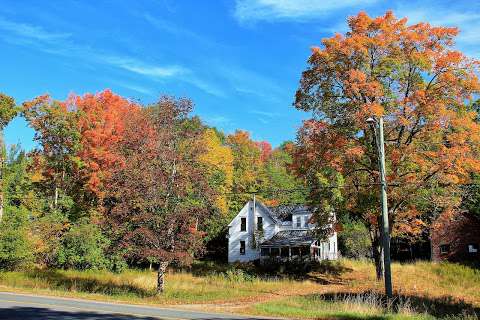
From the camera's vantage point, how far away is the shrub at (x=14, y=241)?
98.0 ft

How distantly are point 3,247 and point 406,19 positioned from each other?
95.3ft

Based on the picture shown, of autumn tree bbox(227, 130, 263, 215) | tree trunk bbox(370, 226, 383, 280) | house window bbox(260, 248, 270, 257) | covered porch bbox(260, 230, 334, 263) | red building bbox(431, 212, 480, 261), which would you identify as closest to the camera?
tree trunk bbox(370, 226, 383, 280)

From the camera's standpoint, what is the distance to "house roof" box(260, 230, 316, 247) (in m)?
48.8

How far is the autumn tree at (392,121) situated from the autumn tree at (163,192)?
854cm

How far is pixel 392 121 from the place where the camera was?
27.3 meters

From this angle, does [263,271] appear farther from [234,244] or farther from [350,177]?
[350,177]

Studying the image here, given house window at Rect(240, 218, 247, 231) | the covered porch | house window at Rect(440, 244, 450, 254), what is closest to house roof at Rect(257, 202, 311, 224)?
the covered porch

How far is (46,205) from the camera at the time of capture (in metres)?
40.0

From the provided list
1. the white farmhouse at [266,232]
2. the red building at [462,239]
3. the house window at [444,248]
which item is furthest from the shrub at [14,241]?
the house window at [444,248]

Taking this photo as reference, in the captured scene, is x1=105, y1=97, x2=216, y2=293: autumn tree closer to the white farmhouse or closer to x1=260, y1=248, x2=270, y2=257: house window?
the white farmhouse

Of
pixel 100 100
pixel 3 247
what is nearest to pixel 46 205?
pixel 3 247

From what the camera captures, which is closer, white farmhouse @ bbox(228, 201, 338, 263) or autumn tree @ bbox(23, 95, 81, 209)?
autumn tree @ bbox(23, 95, 81, 209)

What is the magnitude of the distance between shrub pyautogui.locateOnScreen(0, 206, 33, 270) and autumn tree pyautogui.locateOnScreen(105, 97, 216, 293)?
986cm

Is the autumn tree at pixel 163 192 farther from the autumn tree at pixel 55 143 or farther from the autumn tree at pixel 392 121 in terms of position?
the autumn tree at pixel 55 143
